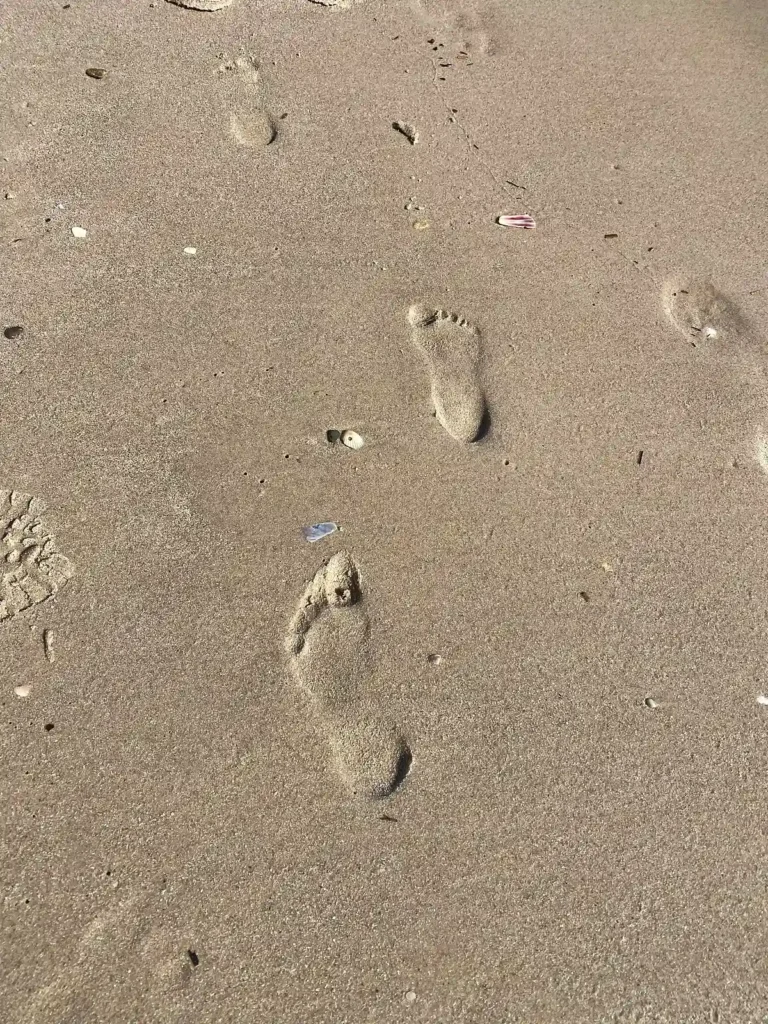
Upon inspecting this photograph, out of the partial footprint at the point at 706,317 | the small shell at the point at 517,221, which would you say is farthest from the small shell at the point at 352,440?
the partial footprint at the point at 706,317

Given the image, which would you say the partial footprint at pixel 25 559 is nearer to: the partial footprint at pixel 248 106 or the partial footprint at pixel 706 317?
the partial footprint at pixel 248 106

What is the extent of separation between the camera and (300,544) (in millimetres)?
1973

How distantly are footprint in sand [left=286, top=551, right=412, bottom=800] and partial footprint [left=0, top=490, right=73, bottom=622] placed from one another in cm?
60

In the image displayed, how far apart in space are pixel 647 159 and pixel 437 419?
1.35m

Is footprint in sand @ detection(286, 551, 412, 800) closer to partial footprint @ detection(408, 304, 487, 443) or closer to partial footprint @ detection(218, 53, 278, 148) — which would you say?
partial footprint @ detection(408, 304, 487, 443)

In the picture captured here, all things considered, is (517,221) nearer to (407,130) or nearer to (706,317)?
(407,130)

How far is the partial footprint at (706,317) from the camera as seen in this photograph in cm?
239

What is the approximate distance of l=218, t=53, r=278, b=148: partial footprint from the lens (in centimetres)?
259

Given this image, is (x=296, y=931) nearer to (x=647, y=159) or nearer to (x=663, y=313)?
(x=663, y=313)

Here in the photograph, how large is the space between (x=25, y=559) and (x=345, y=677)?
2.72ft

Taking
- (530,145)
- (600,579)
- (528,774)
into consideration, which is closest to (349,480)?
(600,579)

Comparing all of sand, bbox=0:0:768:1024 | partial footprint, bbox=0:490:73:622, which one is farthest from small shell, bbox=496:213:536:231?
partial footprint, bbox=0:490:73:622

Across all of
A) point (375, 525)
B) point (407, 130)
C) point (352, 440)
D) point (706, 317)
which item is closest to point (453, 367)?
point (352, 440)

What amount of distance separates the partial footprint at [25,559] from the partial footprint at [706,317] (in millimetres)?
1905
